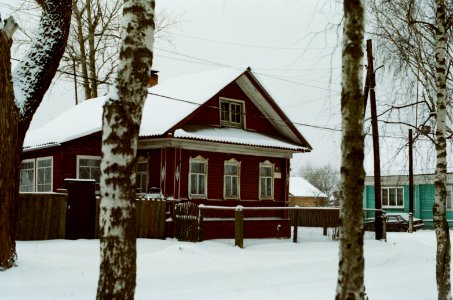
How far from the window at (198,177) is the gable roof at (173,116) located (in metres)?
1.34

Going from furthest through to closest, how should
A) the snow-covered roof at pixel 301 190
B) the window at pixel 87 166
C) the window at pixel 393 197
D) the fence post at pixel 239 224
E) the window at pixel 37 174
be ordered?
the snow-covered roof at pixel 301 190 < the window at pixel 393 197 < the window at pixel 37 174 < the window at pixel 87 166 < the fence post at pixel 239 224

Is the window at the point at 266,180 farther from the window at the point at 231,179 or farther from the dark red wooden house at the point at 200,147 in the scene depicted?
the window at the point at 231,179

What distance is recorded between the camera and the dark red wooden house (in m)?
20.4

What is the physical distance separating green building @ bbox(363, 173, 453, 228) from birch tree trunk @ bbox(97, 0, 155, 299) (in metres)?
33.7

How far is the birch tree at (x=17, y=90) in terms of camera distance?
9.83 metres

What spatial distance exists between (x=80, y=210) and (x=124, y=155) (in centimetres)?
1089

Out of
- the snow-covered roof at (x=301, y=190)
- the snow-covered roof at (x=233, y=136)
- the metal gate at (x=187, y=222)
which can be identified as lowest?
the metal gate at (x=187, y=222)

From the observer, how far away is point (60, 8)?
10766 mm

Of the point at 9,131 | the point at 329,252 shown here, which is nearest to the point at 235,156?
the point at 329,252

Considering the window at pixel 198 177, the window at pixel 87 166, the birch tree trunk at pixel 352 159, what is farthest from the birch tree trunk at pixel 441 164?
the window at pixel 87 166

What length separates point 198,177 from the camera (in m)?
21.3

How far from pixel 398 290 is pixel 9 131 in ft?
28.7

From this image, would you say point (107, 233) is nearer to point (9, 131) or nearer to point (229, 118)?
point (9, 131)

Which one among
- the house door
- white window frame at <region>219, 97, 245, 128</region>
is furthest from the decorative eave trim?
the house door
